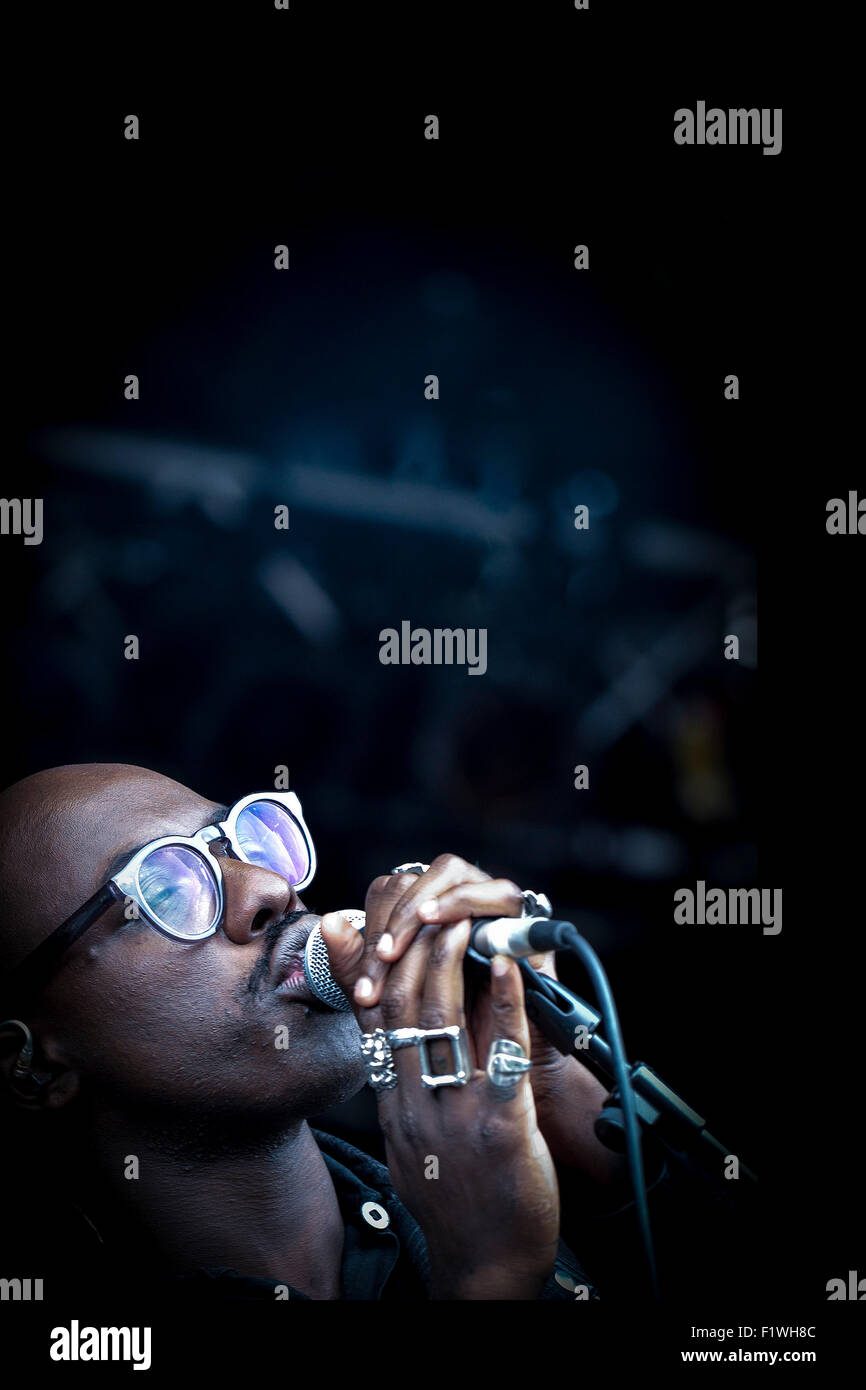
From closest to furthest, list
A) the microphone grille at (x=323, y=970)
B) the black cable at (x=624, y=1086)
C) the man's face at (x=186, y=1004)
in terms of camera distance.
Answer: the black cable at (x=624, y=1086) → the microphone grille at (x=323, y=970) → the man's face at (x=186, y=1004)

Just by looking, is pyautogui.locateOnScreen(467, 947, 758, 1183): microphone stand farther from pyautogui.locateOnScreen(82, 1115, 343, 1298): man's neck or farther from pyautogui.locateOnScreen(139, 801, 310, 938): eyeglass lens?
pyautogui.locateOnScreen(82, 1115, 343, 1298): man's neck

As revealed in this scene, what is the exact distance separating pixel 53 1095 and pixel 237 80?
6.64 feet

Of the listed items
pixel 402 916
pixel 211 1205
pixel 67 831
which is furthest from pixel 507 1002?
pixel 67 831

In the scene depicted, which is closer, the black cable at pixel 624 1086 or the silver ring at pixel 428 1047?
the black cable at pixel 624 1086

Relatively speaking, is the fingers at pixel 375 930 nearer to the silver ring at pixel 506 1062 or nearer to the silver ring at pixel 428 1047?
the silver ring at pixel 428 1047

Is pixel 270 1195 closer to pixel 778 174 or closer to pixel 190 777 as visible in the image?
pixel 190 777

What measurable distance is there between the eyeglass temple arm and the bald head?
0.05 m

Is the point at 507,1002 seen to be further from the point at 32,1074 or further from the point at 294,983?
the point at 32,1074

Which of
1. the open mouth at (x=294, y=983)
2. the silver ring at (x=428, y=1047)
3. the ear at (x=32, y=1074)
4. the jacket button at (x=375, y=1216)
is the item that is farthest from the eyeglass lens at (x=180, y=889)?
the jacket button at (x=375, y=1216)

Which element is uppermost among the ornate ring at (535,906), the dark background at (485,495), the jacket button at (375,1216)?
the dark background at (485,495)

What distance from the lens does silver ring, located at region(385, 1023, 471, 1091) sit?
59.0 inches

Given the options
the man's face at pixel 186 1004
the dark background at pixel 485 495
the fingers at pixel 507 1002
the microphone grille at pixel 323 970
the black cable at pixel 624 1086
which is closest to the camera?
the black cable at pixel 624 1086

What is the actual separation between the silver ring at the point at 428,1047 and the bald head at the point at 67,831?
0.71 metres

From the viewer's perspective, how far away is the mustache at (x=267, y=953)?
6.09 ft
